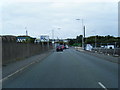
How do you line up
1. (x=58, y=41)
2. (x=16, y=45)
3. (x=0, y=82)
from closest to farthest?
(x=0, y=82) → (x=16, y=45) → (x=58, y=41)

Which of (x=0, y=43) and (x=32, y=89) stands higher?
(x=0, y=43)

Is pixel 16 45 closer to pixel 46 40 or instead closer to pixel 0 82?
pixel 0 82

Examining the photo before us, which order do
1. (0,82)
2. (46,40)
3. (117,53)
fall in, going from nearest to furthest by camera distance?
(0,82), (117,53), (46,40)

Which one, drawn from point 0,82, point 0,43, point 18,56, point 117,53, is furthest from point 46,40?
point 0,82

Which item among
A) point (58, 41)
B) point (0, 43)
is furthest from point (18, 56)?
point (58, 41)

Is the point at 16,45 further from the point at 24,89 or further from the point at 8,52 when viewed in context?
the point at 24,89

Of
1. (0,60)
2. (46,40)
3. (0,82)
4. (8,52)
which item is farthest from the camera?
(46,40)

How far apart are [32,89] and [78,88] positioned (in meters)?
1.92

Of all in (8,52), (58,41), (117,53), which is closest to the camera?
(8,52)

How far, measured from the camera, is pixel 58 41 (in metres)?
164

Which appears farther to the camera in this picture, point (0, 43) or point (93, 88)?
point (0, 43)

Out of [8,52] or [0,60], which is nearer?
[0,60]

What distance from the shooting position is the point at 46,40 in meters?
95.7

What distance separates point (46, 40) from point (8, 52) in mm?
72729
